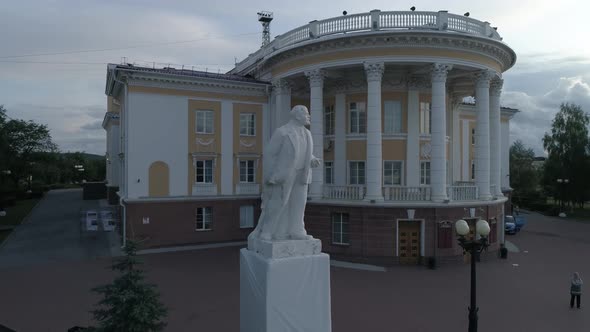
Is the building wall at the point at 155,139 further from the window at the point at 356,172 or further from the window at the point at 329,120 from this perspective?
the window at the point at 356,172

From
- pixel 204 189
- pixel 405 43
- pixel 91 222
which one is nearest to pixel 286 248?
pixel 405 43

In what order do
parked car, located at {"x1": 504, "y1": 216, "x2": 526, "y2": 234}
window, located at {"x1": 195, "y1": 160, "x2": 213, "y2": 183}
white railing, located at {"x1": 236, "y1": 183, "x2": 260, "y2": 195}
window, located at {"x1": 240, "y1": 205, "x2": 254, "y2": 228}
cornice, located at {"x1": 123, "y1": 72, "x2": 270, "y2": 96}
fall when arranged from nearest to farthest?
cornice, located at {"x1": 123, "y1": 72, "x2": 270, "y2": 96}, window, located at {"x1": 195, "y1": 160, "x2": 213, "y2": 183}, white railing, located at {"x1": 236, "y1": 183, "x2": 260, "y2": 195}, window, located at {"x1": 240, "y1": 205, "x2": 254, "y2": 228}, parked car, located at {"x1": 504, "y1": 216, "x2": 526, "y2": 234}

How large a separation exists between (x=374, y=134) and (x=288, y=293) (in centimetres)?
1595

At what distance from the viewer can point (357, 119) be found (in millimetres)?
24812

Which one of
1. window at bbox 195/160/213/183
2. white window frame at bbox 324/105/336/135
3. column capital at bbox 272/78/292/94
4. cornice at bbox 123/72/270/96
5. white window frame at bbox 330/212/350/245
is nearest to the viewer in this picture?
white window frame at bbox 330/212/350/245

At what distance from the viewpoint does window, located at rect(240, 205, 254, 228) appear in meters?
27.4

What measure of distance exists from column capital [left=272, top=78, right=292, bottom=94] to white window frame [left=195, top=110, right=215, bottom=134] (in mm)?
4364

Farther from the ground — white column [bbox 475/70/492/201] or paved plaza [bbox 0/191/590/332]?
white column [bbox 475/70/492/201]

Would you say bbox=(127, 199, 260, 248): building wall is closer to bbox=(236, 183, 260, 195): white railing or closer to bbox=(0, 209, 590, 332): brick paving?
bbox=(236, 183, 260, 195): white railing

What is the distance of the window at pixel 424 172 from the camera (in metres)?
24.2

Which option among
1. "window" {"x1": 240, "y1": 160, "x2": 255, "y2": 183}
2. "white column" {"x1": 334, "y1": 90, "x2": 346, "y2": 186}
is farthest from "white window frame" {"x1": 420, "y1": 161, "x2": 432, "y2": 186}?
"window" {"x1": 240, "y1": 160, "x2": 255, "y2": 183}

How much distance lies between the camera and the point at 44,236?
92.2 ft

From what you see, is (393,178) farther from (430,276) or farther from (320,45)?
(320,45)

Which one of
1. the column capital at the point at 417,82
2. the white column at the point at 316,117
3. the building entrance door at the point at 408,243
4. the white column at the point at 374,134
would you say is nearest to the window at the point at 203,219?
the white column at the point at 316,117
